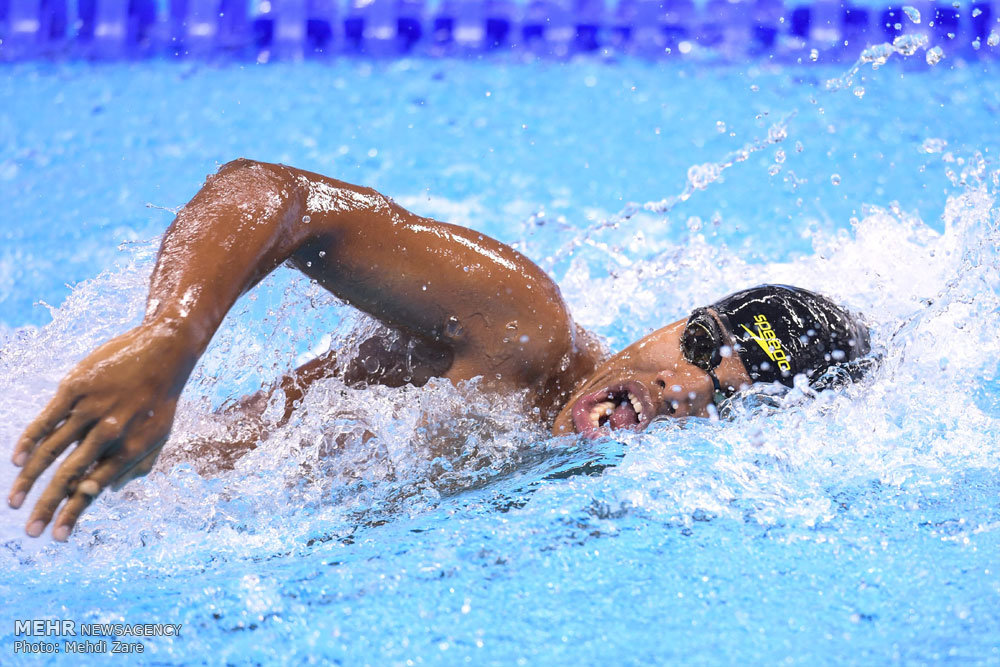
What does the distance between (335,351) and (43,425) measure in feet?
3.14

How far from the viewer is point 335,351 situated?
2039 millimetres

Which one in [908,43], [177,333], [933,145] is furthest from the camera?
[908,43]

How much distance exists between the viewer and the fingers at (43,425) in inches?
43.1

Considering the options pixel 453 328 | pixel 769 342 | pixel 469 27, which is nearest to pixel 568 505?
pixel 453 328

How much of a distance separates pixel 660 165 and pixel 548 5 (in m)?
1.37

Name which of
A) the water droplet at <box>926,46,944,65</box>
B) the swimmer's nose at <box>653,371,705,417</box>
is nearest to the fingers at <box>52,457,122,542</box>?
the swimmer's nose at <box>653,371,705,417</box>

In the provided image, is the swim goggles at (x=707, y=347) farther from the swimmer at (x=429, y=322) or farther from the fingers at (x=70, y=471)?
the fingers at (x=70, y=471)

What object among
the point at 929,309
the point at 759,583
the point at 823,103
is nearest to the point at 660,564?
the point at 759,583

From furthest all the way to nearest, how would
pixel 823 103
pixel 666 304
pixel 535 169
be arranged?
pixel 823 103 → pixel 535 169 → pixel 666 304

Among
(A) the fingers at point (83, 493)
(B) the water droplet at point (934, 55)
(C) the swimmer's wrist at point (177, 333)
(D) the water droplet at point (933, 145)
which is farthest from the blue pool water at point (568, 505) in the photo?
(B) the water droplet at point (934, 55)

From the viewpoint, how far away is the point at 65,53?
5.02 metres

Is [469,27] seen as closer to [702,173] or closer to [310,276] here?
[702,173]

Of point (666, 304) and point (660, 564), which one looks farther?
point (666, 304)

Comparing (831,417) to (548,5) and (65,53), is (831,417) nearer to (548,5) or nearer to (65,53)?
(548,5)
